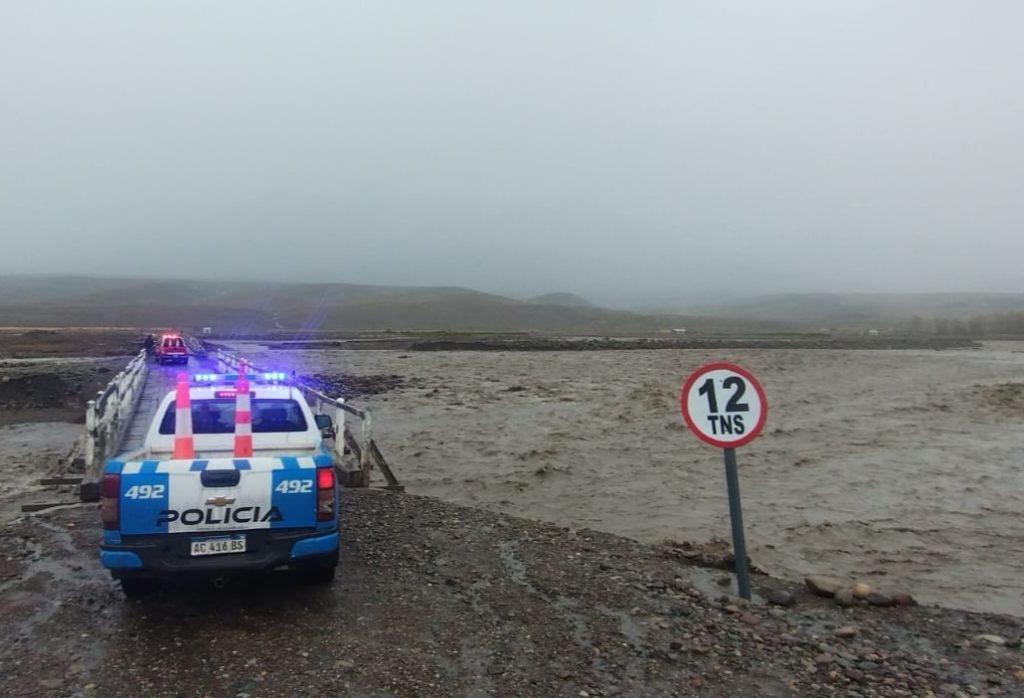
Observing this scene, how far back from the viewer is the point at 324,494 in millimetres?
6137

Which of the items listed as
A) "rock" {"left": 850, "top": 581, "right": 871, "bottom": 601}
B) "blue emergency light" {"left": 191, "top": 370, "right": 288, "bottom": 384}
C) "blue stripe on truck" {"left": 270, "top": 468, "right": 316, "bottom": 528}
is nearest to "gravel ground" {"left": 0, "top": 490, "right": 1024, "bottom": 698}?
"rock" {"left": 850, "top": 581, "right": 871, "bottom": 601}

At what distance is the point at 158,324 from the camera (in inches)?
5320

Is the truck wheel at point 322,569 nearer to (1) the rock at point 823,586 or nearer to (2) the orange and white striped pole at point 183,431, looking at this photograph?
(2) the orange and white striped pole at point 183,431

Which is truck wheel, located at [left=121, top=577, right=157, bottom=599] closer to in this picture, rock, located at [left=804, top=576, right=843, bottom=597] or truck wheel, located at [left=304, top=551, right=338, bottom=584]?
truck wheel, located at [left=304, top=551, right=338, bottom=584]

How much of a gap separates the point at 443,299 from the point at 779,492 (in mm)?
172466

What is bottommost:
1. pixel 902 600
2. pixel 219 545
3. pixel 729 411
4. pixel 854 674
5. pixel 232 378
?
pixel 902 600

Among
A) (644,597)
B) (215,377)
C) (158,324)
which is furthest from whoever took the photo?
(158,324)

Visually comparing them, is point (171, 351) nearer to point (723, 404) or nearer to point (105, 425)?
point (105, 425)

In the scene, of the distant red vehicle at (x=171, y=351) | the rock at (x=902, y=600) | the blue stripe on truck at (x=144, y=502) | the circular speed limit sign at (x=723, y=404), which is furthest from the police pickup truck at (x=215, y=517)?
the distant red vehicle at (x=171, y=351)

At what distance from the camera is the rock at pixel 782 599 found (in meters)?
7.00

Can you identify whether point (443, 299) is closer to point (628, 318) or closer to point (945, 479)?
point (628, 318)

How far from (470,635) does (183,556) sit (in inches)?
88.0

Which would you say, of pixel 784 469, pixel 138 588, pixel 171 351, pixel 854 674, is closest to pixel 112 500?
pixel 138 588

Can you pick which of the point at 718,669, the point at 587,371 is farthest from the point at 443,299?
the point at 718,669
